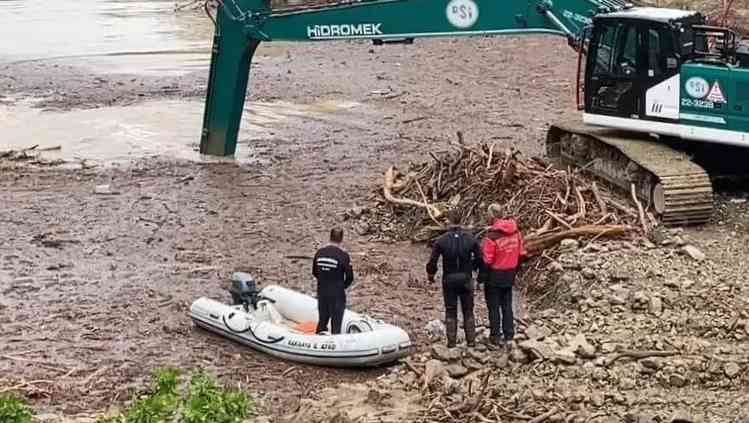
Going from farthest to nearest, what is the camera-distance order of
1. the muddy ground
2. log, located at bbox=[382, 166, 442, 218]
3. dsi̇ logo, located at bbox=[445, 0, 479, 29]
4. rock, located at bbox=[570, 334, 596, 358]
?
dsi̇ logo, located at bbox=[445, 0, 479, 29], log, located at bbox=[382, 166, 442, 218], the muddy ground, rock, located at bbox=[570, 334, 596, 358]

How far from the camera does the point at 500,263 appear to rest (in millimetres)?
11266

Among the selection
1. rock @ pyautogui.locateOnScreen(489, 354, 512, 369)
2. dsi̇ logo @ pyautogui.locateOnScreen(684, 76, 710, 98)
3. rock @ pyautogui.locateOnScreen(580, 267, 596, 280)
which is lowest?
rock @ pyautogui.locateOnScreen(489, 354, 512, 369)

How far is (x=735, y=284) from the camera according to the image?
39.8 ft

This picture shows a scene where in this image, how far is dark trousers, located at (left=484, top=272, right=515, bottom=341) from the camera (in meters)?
11.3

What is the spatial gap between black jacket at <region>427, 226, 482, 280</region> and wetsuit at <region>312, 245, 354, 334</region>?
859mm

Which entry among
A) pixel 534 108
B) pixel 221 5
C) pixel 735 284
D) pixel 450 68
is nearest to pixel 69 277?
pixel 221 5

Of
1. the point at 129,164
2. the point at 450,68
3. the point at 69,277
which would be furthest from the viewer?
the point at 450,68

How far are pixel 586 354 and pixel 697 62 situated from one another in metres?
6.12

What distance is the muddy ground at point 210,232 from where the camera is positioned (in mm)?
12078

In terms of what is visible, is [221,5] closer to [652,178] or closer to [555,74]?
[652,178]

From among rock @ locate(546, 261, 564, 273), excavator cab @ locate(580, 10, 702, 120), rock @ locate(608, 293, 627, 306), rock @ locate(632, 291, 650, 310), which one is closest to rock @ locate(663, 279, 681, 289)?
rock @ locate(632, 291, 650, 310)

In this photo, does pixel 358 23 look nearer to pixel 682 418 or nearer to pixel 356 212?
pixel 356 212

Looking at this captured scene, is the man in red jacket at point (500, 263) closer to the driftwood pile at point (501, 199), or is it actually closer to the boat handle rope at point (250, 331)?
the boat handle rope at point (250, 331)

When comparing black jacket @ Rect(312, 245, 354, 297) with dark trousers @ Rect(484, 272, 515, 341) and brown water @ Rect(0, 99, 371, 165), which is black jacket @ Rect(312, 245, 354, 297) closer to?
dark trousers @ Rect(484, 272, 515, 341)
